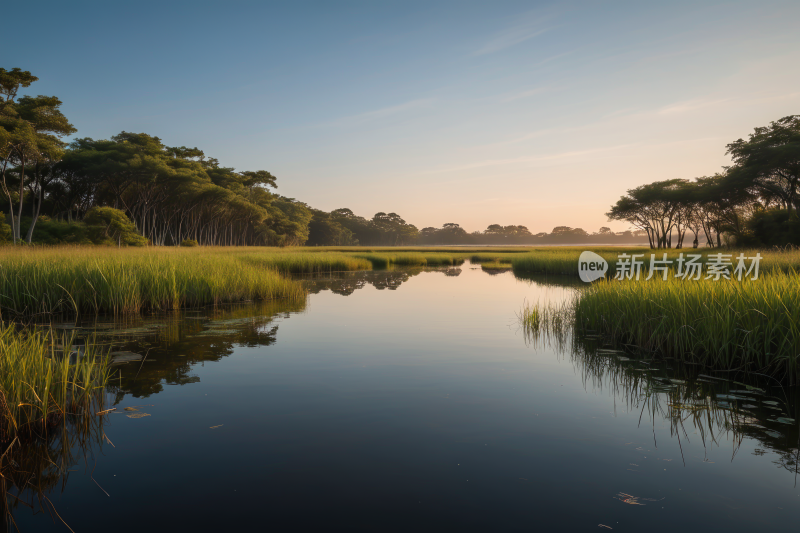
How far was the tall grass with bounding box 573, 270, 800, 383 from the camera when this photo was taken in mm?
5812

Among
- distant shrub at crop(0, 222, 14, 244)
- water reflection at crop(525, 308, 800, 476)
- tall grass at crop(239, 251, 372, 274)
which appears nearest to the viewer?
water reflection at crop(525, 308, 800, 476)

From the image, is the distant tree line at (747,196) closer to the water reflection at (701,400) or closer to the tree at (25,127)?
the water reflection at (701,400)

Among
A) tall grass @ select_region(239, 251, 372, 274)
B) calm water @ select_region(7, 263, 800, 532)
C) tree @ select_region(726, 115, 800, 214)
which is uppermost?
tree @ select_region(726, 115, 800, 214)

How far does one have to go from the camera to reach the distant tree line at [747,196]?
108 ft

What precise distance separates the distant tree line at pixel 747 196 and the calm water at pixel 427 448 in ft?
121

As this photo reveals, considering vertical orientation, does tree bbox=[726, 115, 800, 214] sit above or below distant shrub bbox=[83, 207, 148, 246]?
above

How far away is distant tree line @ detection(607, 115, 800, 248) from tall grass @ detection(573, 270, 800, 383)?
33432mm

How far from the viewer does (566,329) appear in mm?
9719

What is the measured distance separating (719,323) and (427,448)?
17.6 feet

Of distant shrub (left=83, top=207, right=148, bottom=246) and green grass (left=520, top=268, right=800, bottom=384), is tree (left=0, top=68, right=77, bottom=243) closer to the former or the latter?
distant shrub (left=83, top=207, right=148, bottom=246)

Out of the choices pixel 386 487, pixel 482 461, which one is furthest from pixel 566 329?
pixel 386 487

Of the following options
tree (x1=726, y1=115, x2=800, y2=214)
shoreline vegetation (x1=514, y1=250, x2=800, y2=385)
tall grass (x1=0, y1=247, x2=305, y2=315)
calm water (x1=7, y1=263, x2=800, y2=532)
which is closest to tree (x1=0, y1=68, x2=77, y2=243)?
tall grass (x1=0, y1=247, x2=305, y2=315)

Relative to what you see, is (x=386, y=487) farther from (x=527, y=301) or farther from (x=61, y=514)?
(x=527, y=301)

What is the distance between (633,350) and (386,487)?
6306 mm
